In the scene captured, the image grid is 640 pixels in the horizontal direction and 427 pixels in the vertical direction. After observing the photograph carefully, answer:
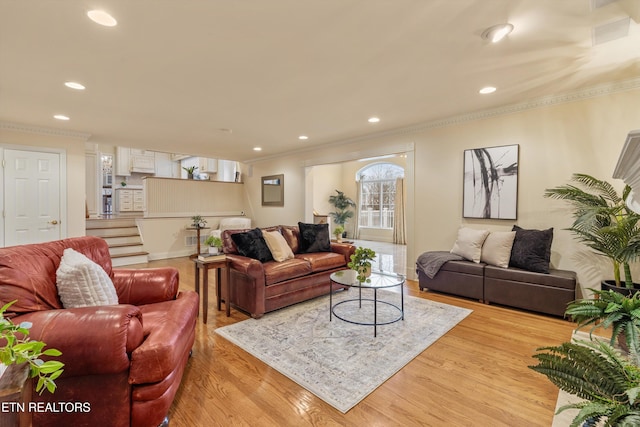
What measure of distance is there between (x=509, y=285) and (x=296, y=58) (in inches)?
131

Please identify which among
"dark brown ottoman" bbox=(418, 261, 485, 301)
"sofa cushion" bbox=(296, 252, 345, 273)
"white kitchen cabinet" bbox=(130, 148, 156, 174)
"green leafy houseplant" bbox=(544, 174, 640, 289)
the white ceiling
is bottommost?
"dark brown ottoman" bbox=(418, 261, 485, 301)

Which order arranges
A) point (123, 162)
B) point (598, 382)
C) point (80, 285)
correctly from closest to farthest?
point (598, 382) → point (80, 285) → point (123, 162)

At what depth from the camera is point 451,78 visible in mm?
2877

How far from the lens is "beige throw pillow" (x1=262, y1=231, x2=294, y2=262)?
3.59m

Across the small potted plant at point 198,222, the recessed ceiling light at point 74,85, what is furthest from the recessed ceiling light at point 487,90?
the small potted plant at point 198,222

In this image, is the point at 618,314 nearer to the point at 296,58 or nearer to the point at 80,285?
the point at 296,58

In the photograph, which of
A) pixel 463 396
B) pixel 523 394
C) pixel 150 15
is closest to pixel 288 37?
pixel 150 15

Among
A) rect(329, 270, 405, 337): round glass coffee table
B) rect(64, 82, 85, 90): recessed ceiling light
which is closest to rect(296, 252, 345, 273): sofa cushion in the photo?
rect(329, 270, 405, 337): round glass coffee table

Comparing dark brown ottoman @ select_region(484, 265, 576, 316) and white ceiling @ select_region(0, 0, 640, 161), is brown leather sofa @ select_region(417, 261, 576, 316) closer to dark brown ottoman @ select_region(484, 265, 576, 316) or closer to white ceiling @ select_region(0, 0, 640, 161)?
dark brown ottoman @ select_region(484, 265, 576, 316)

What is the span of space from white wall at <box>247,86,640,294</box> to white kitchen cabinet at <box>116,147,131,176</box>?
29.4ft

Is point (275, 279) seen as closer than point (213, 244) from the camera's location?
Yes

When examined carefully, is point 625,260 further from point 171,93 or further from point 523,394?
point 171,93

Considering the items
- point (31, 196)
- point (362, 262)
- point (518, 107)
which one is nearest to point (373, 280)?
point (362, 262)

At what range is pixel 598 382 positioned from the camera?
96 cm
